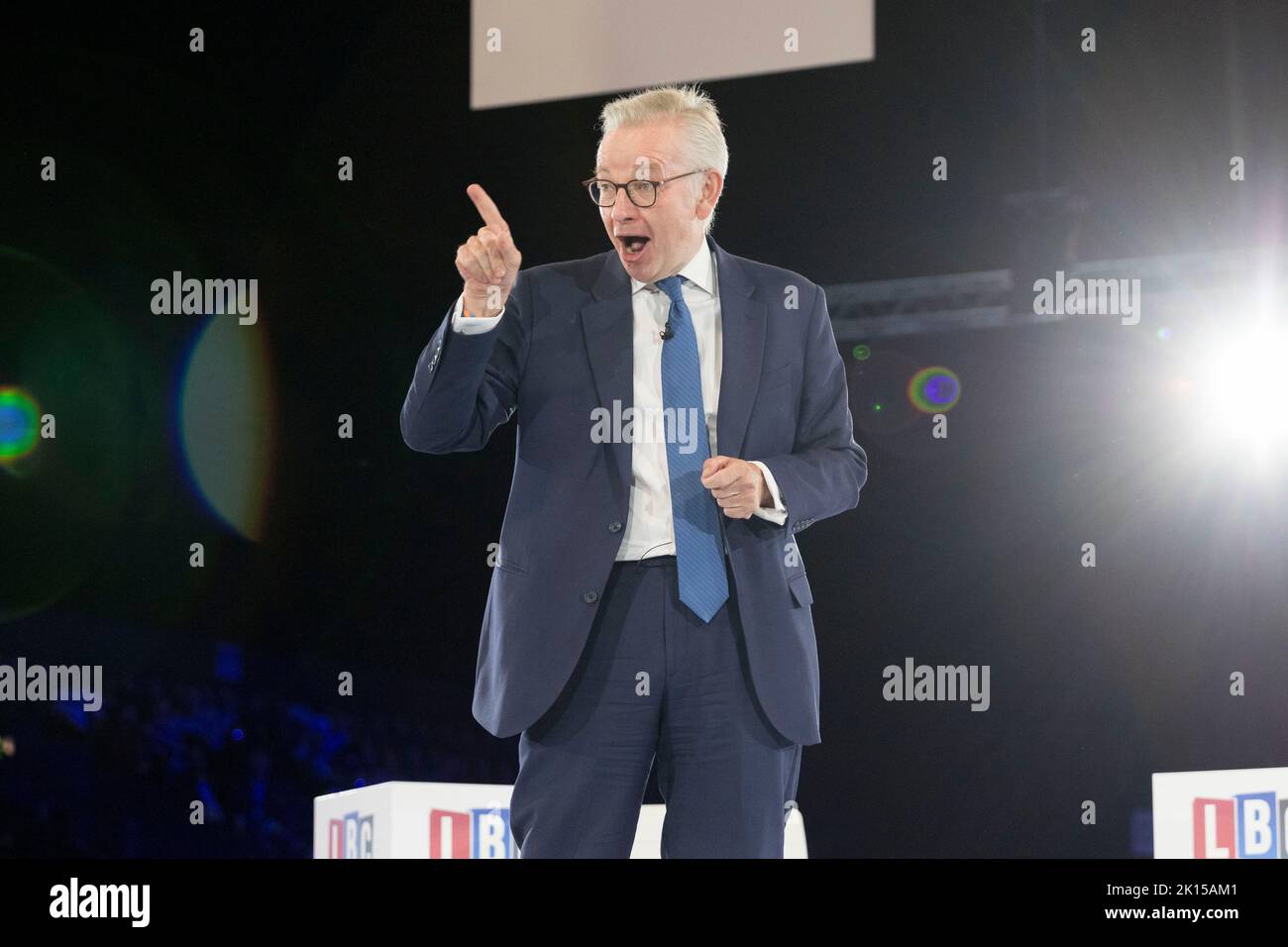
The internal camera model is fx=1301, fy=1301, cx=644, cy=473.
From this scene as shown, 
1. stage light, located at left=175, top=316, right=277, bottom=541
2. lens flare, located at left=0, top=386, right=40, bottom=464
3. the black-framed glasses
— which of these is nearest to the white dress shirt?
the black-framed glasses

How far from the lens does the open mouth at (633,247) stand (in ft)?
9.04

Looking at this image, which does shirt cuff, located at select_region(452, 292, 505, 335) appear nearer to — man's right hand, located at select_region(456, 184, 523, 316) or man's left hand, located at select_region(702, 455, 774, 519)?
man's right hand, located at select_region(456, 184, 523, 316)

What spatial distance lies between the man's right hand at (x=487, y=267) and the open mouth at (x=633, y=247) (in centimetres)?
34

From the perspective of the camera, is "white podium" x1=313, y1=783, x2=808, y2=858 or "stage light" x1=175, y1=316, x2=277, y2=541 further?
"stage light" x1=175, y1=316, x2=277, y2=541

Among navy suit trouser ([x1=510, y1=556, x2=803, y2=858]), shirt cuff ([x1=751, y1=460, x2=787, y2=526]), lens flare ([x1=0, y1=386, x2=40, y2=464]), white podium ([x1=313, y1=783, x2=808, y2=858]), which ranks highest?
lens flare ([x1=0, y1=386, x2=40, y2=464])

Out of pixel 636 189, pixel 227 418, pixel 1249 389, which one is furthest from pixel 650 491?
pixel 1249 389

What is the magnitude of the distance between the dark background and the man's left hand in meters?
1.11

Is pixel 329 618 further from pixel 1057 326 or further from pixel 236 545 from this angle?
pixel 1057 326

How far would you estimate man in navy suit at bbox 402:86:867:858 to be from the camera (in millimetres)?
2561

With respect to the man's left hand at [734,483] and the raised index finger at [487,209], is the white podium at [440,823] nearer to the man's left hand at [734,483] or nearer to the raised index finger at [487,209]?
the man's left hand at [734,483]

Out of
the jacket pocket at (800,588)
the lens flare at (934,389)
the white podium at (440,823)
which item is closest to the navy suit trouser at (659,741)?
the jacket pocket at (800,588)

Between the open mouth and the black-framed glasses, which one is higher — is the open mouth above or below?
below

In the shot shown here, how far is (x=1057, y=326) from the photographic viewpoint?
3492 mm
